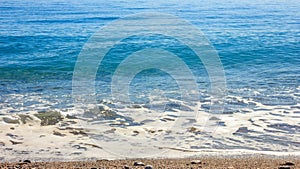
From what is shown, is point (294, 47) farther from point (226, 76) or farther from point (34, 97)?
point (34, 97)

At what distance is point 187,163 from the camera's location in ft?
21.4

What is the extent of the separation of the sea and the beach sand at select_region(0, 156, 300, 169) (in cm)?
74

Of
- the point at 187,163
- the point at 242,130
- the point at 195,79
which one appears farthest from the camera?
the point at 195,79

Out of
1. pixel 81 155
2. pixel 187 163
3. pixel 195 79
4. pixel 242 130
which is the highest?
pixel 195 79

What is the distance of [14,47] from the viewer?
2223 centimetres

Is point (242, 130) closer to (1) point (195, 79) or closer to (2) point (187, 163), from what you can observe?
(2) point (187, 163)

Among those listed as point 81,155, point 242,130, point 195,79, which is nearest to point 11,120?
point 81,155

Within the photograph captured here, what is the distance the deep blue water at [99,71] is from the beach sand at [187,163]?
4.12 m

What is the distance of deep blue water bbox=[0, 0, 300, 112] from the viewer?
12.2 metres

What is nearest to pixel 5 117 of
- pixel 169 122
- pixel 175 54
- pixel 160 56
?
pixel 169 122

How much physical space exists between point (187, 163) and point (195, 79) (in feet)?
27.6

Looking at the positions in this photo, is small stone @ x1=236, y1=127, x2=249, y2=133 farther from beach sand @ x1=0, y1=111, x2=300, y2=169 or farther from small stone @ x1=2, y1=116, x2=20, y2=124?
small stone @ x1=2, y1=116, x2=20, y2=124

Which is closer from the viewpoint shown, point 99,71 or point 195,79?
point 195,79

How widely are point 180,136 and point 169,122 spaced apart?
3.53 feet
